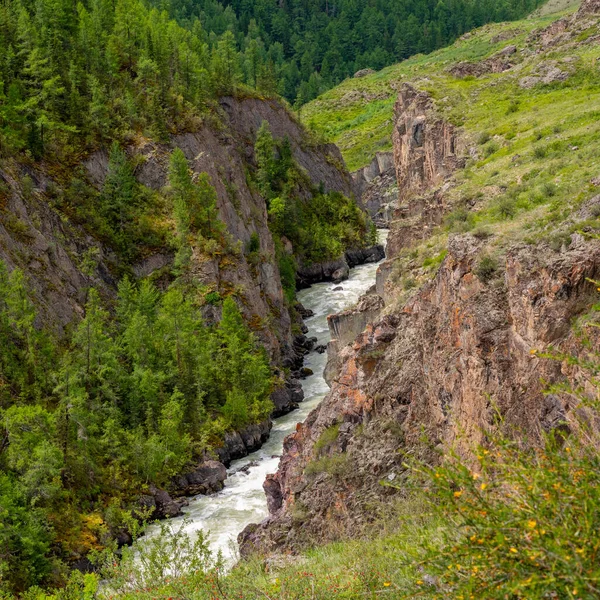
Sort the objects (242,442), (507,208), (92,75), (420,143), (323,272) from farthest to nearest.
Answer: (323,272) → (420,143) → (92,75) → (242,442) → (507,208)

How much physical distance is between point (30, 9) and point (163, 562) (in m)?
66.4

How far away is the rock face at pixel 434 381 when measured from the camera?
21016 mm

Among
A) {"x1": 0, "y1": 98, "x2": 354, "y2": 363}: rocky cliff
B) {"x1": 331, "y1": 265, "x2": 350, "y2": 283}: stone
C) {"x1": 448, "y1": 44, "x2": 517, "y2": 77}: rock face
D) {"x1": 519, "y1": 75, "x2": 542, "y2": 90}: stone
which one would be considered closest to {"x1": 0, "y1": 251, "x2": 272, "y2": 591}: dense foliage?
{"x1": 0, "y1": 98, "x2": 354, "y2": 363}: rocky cliff

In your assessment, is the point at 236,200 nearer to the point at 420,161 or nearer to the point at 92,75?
the point at 92,75

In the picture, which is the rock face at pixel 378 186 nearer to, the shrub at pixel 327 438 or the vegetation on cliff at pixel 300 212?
the vegetation on cliff at pixel 300 212

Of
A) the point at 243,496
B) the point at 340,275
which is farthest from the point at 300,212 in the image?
the point at 243,496

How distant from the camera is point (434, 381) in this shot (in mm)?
27062

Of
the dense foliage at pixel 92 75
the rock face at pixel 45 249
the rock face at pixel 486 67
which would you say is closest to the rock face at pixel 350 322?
the rock face at pixel 45 249

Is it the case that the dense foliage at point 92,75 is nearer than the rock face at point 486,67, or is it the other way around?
the dense foliage at point 92,75

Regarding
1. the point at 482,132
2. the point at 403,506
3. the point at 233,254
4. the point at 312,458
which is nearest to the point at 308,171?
the point at 233,254

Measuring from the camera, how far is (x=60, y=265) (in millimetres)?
51781

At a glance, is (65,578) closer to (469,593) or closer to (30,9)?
(469,593)

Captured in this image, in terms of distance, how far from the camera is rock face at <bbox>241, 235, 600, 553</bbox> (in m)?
21.0

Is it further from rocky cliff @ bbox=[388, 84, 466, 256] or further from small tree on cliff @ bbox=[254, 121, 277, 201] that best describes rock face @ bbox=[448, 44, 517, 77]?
small tree on cliff @ bbox=[254, 121, 277, 201]
